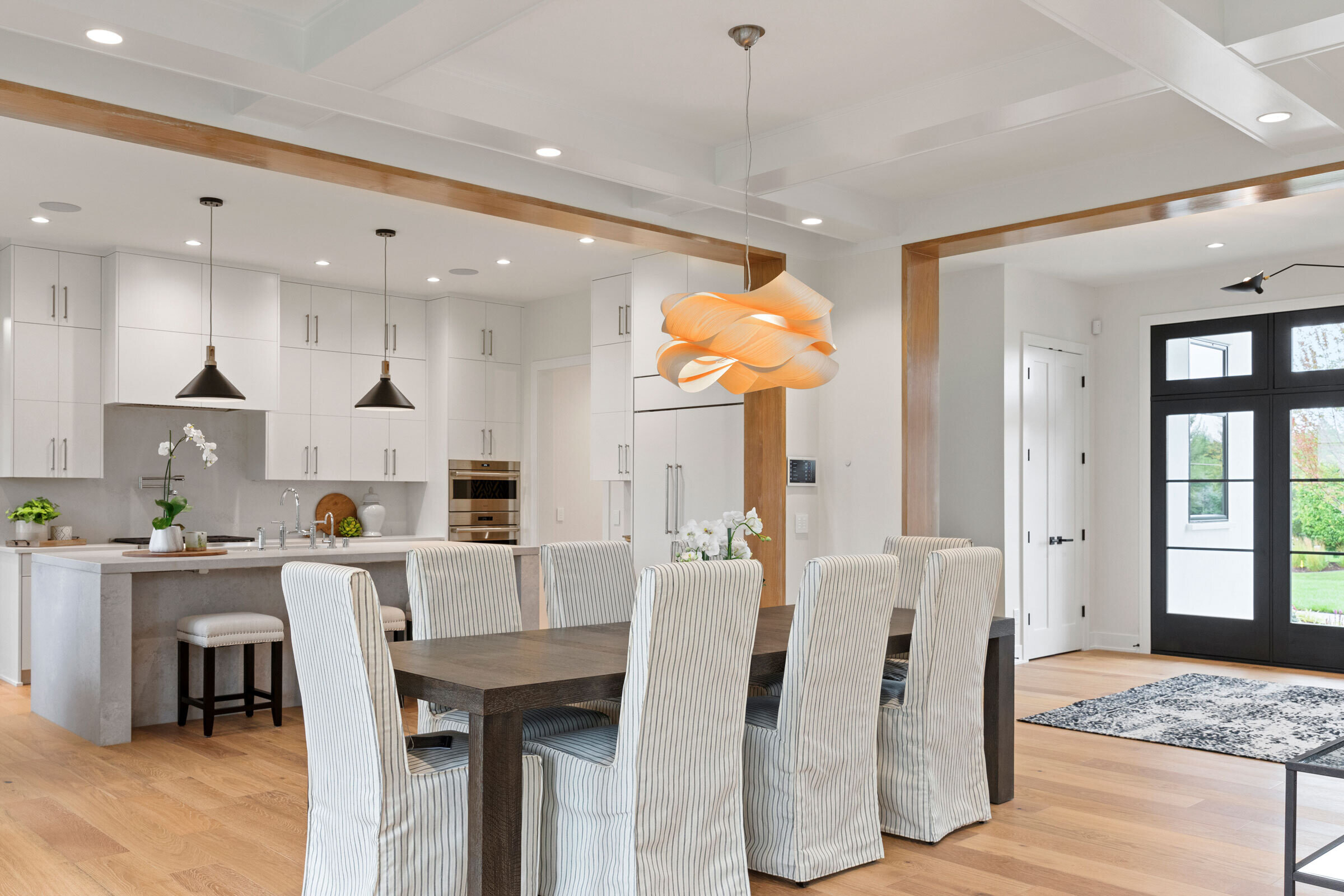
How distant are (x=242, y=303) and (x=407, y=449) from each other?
65.4 inches

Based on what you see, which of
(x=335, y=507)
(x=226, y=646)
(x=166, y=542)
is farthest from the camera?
(x=335, y=507)

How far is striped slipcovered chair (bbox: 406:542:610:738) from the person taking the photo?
3451 mm

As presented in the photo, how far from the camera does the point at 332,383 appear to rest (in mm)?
7672

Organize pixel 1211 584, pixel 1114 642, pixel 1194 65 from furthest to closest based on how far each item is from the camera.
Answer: pixel 1114 642 < pixel 1211 584 < pixel 1194 65

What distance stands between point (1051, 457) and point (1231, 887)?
4.58 metres

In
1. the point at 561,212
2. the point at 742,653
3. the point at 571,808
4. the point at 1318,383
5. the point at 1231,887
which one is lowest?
the point at 1231,887

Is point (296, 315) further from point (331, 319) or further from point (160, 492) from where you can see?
point (160, 492)

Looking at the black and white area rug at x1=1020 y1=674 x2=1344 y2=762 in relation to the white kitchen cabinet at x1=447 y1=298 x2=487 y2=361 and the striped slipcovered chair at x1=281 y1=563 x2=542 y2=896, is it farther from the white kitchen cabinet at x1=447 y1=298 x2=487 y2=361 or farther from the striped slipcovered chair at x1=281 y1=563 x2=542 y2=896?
the white kitchen cabinet at x1=447 y1=298 x2=487 y2=361

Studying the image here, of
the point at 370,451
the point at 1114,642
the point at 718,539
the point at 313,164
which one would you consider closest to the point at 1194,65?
the point at 718,539

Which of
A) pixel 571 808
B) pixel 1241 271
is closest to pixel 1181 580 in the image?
pixel 1241 271

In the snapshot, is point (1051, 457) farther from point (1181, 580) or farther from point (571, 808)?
point (571, 808)

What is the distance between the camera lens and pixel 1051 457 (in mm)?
7473

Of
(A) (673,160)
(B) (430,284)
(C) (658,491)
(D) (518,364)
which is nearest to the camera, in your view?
(A) (673,160)

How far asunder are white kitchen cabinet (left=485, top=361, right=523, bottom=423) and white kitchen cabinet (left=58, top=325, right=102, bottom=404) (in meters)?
2.63
